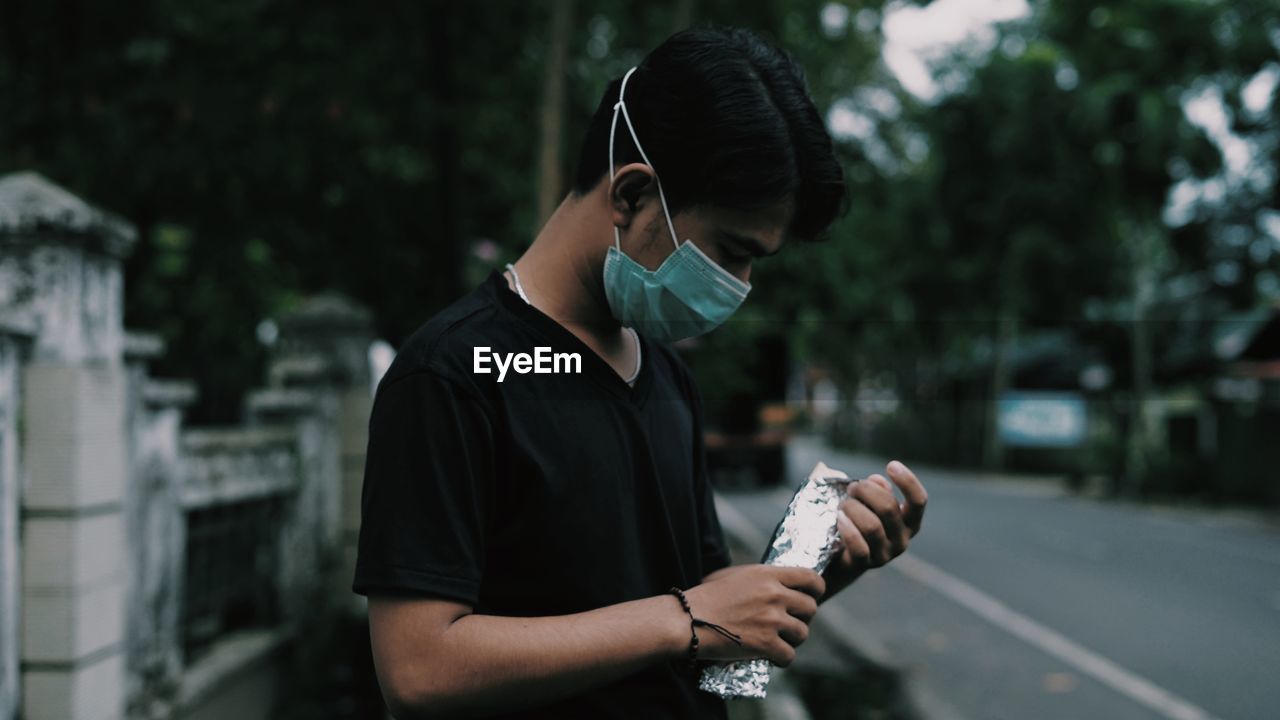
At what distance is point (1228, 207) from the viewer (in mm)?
16625

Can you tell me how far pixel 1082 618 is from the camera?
8062mm

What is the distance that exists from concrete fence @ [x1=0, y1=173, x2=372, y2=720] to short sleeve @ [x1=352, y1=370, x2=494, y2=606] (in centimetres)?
232

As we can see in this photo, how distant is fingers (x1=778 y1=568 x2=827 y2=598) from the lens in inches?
53.2


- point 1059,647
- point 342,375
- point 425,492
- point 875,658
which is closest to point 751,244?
point 425,492

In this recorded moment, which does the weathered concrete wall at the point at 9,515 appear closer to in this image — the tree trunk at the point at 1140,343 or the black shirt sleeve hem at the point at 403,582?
the black shirt sleeve hem at the point at 403,582

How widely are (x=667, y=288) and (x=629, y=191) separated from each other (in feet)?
0.51

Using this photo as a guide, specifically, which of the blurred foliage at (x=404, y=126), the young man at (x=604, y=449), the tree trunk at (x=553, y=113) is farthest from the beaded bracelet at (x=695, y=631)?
the tree trunk at (x=553, y=113)

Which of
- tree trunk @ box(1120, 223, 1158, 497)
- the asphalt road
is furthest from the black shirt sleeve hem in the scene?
tree trunk @ box(1120, 223, 1158, 497)

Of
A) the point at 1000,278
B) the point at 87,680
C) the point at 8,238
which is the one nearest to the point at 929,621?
the point at 87,680

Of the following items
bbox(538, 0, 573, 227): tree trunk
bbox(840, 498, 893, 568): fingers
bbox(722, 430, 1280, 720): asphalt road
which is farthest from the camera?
bbox(722, 430, 1280, 720): asphalt road

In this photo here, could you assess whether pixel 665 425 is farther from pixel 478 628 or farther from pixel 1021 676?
pixel 1021 676

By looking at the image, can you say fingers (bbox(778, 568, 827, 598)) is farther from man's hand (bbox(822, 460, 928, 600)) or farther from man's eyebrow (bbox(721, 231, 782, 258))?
man's eyebrow (bbox(721, 231, 782, 258))

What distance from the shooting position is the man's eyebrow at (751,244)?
58.0 inches

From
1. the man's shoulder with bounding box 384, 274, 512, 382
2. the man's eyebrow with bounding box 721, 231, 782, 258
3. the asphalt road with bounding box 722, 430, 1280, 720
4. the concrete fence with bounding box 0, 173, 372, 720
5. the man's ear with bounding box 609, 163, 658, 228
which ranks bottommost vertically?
the asphalt road with bounding box 722, 430, 1280, 720
